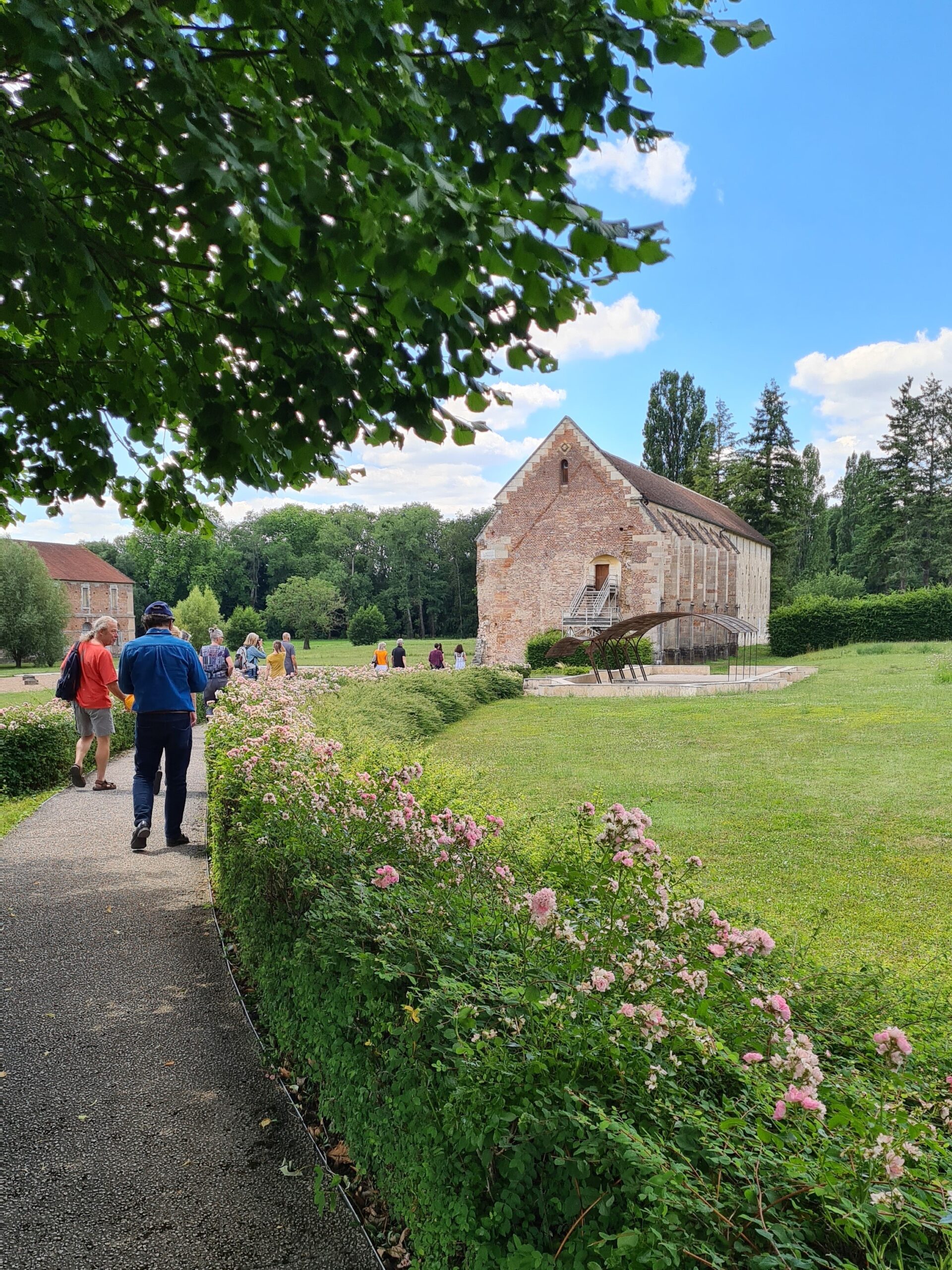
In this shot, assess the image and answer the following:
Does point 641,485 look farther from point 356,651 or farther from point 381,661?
point 356,651

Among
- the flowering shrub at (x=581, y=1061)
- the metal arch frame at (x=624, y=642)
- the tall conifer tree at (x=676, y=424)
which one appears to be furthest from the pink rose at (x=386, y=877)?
the tall conifer tree at (x=676, y=424)

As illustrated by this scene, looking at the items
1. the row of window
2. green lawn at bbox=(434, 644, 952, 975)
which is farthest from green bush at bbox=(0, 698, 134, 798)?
the row of window

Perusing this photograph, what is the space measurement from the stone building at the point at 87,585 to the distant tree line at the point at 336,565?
26.7 ft

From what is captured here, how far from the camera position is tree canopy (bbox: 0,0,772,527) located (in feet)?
8.82

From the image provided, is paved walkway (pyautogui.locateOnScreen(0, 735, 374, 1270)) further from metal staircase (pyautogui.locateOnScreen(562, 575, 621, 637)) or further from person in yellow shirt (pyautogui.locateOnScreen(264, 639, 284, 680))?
metal staircase (pyautogui.locateOnScreen(562, 575, 621, 637))

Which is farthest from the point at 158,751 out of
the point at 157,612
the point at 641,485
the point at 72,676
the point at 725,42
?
the point at 641,485

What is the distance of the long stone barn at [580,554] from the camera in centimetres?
3397

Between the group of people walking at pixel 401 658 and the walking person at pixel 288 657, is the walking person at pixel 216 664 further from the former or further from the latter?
the group of people walking at pixel 401 658

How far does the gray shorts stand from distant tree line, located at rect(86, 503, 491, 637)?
69903mm

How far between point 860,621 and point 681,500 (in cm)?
1097

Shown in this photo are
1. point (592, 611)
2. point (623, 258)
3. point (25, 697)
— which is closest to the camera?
point (623, 258)

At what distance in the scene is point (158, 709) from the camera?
277 inches

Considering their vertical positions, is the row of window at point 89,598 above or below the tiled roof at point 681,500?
below

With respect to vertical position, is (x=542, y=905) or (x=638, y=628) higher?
(x=638, y=628)
